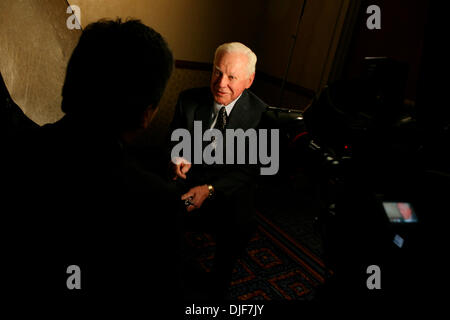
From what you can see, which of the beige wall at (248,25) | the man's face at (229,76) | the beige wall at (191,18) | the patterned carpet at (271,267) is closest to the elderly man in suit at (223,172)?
the man's face at (229,76)

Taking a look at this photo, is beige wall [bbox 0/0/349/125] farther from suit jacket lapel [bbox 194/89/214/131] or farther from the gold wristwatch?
the gold wristwatch

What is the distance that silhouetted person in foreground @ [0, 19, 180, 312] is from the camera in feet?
1.94

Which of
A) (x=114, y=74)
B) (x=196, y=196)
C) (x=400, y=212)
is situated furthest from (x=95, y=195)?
(x=196, y=196)

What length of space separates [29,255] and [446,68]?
92 cm

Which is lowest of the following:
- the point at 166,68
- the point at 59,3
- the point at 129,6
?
the point at 166,68

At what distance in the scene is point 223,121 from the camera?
1641mm

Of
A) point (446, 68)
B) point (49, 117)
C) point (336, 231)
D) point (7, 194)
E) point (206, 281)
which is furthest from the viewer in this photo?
point (206, 281)

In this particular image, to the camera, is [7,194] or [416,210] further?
[416,210]

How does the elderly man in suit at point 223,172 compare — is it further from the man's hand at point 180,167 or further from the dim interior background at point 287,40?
the dim interior background at point 287,40

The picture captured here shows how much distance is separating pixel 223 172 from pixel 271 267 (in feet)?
2.66

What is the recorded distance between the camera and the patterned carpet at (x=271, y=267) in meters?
1.86

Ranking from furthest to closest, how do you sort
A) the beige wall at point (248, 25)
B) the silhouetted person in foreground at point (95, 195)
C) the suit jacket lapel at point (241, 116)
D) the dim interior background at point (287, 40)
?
the beige wall at point (248, 25) < the dim interior background at point (287, 40) < the suit jacket lapel at point (241, 116) < the silhouetted person in foreground at point (95, 195)

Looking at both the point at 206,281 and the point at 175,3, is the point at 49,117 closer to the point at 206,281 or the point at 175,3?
the point at 206,281

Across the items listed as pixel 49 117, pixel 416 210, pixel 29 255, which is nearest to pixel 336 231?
pixel 416 210
